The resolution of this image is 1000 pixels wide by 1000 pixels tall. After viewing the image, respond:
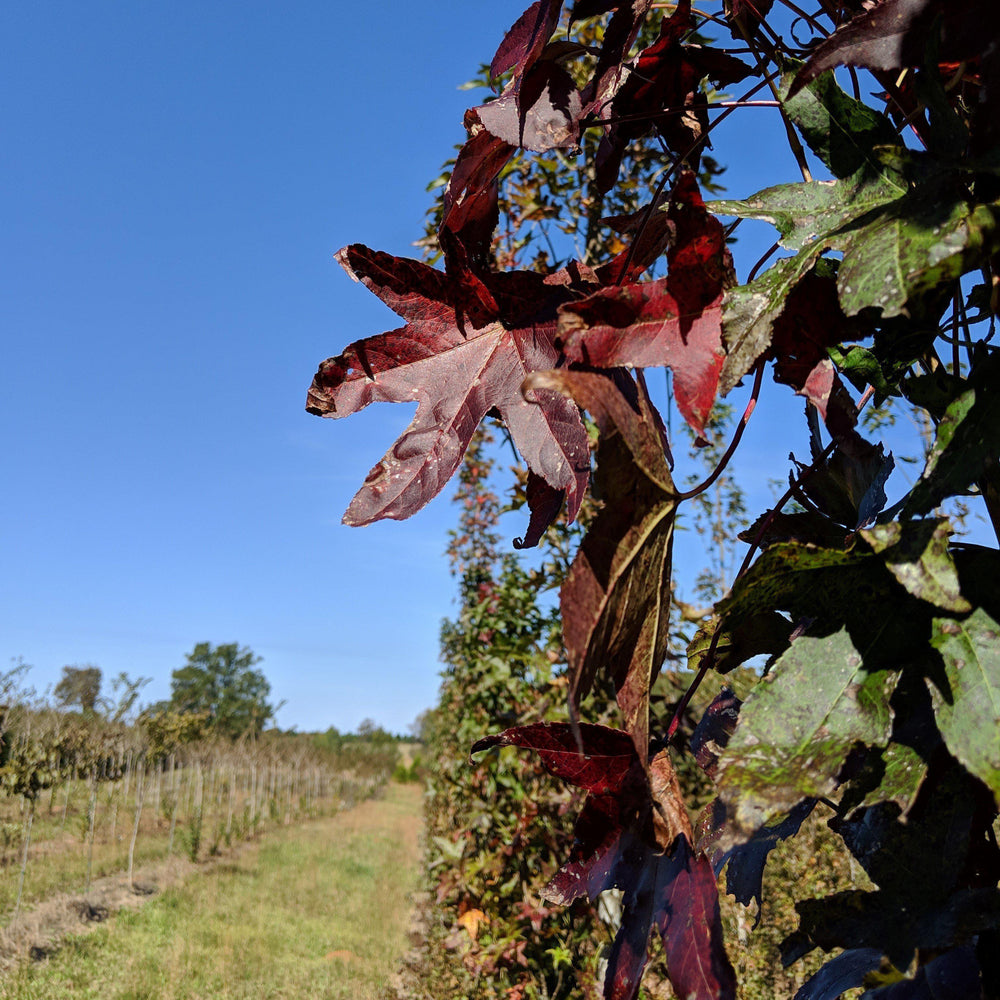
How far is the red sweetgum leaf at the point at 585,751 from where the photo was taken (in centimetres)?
50

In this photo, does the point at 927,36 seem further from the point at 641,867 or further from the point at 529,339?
the point at 641,867

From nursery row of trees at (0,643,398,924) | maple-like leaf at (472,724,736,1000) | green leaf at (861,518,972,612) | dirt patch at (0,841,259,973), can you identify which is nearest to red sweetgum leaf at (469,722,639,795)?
maple-like leaf at (472,724,736,1000)

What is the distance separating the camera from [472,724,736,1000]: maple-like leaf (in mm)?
463

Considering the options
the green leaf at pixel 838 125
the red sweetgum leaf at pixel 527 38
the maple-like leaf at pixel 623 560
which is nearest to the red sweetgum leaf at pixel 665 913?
the maple-like leaf at pixel 623 560

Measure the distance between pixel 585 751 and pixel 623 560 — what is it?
0.16m

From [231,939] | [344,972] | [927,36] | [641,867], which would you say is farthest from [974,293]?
[231,939]

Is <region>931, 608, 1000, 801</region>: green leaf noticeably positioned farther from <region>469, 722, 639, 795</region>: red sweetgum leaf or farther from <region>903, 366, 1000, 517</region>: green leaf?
<region>469, 722, 639, 795</region>: red sweetgum leaf

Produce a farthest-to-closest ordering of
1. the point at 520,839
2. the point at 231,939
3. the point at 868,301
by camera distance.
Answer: the point at 231,939
the point at 520,839
the point at 868,301

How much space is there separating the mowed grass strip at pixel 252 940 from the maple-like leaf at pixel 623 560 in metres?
8.42

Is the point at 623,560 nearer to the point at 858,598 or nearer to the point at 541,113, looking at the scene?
the point at 858,598

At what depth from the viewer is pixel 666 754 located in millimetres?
524

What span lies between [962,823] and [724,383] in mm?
312

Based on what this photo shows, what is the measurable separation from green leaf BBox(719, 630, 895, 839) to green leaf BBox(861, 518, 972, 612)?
0.22 feet

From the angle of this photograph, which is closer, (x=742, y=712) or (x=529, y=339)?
(x=742, y=712)
